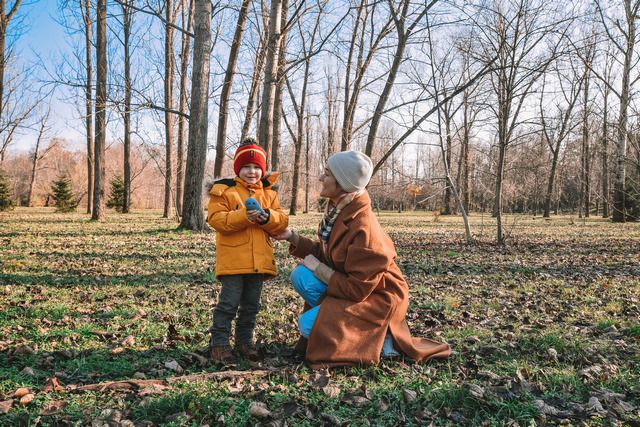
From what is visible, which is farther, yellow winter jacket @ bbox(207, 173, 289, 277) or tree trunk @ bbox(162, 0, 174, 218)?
tree trunk @ bbox(162, 0, 174, 218)

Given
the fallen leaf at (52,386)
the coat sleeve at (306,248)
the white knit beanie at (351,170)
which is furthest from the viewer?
the coat sleeve at (306,248)

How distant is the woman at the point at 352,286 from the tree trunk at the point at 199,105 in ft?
29.6

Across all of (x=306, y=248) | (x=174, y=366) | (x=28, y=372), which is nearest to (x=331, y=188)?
(x=306, y=248)

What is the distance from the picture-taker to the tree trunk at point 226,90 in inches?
546

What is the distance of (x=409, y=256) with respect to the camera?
9586 mm

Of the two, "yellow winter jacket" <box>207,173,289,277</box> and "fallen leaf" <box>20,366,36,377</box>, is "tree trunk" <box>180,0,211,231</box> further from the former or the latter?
"fallen leaf" <box>20,366,36,377</box>

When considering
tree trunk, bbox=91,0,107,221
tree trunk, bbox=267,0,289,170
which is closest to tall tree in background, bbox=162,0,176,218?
tree trunk, bbox=91,0,107,221

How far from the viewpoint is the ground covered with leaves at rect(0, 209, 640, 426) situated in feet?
8.19

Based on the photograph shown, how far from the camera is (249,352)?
3424 millimetres

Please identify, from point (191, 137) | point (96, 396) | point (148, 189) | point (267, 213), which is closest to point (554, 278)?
point (267, 213)

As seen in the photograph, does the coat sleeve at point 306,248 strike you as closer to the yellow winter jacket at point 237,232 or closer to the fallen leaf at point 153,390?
the yellow winter jacket at point 237,232

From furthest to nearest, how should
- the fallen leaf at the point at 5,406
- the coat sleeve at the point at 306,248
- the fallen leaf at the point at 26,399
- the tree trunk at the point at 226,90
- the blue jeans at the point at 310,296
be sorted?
the tree trunk at the point at 226,90
the coat sleeve at the point at 306,248
the blue jeans at the point at 310,296
the fallen leaf at the point at 26,399
the fallen leaf at the point at 5,406

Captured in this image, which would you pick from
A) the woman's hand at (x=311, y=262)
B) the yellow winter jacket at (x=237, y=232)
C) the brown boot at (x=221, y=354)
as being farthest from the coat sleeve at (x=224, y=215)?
the brown boot at (x=221, y=354)

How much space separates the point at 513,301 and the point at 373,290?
319 cm
